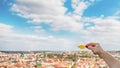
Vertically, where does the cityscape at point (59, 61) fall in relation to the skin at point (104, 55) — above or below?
above

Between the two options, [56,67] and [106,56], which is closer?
[106,56]

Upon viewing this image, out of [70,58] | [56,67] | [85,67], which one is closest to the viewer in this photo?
[85,67]

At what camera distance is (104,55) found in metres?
0.49

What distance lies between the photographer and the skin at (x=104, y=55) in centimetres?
47

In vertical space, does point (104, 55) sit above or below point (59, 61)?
below

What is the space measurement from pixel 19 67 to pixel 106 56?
2144 cm

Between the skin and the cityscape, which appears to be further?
the cityscape

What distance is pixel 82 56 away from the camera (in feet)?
121

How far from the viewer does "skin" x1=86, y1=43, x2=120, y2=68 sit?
1.55 feet

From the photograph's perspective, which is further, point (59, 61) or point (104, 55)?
point (59, 61)

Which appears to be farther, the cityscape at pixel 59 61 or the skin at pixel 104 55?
the cityscape at pixel 59 61

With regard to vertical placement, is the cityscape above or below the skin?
above

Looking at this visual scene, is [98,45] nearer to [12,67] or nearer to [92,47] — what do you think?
[92,47]

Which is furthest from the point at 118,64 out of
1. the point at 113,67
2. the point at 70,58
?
the point at 70,58
